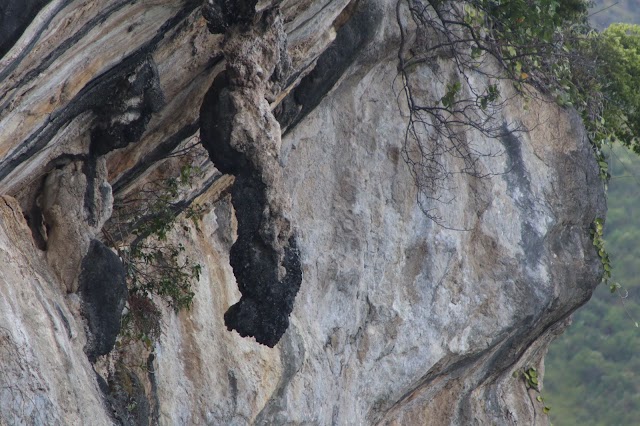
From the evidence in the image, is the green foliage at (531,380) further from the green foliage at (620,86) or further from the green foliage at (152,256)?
the green foliage at (152,256)

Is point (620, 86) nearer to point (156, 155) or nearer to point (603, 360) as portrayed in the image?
point (156, 155)

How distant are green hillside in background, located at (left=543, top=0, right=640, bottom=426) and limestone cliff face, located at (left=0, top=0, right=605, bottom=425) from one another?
47.4ft

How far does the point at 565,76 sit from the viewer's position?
30.8 feet

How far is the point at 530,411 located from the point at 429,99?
333 centimetres

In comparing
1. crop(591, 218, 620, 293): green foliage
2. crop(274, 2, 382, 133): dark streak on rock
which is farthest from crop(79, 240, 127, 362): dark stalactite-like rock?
crop(591, 218, 620, 293): green foliage

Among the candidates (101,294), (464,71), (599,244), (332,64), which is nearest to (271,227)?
→ (101,294)

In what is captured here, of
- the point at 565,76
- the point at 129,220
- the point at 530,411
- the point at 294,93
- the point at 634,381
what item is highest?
the point at 565,76

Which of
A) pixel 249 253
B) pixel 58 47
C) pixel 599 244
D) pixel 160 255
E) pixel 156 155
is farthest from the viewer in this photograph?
pixel 599 244

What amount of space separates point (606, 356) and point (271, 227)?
2019 cm

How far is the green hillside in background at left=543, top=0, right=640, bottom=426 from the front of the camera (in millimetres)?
23891

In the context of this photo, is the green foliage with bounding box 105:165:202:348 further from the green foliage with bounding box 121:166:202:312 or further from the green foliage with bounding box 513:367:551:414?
the green foliage with bounding box 513:367:551:414

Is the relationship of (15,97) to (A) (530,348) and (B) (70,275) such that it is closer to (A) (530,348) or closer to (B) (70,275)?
(B) (70,275)

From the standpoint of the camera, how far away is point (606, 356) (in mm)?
24094

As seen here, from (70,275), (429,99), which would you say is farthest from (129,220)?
(429,99)
